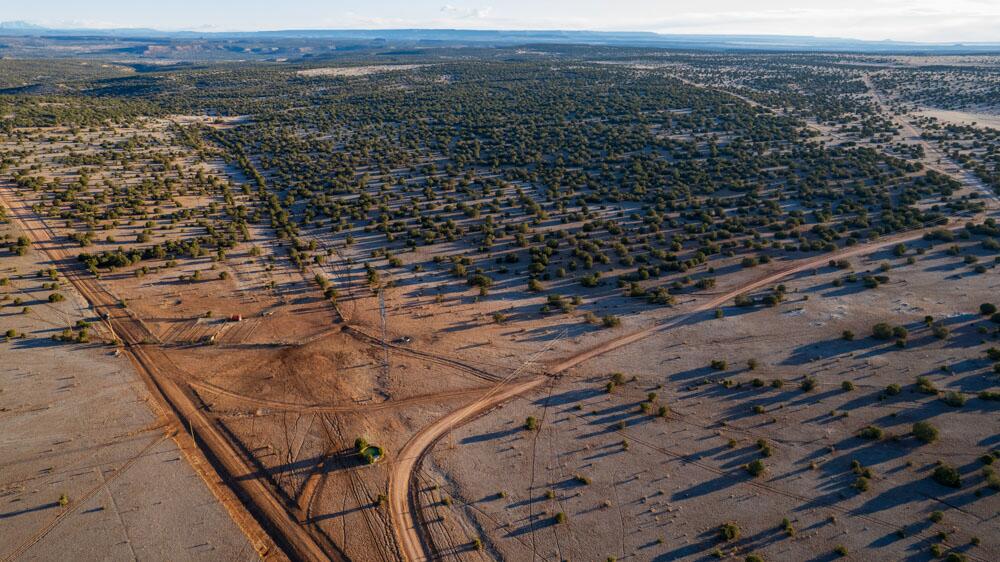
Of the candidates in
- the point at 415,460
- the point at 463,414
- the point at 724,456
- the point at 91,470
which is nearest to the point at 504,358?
the point at 463,414

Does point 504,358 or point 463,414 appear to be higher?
point 504,358

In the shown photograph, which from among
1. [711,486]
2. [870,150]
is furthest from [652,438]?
[870,150]

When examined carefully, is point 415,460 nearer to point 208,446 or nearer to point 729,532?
point 208,446

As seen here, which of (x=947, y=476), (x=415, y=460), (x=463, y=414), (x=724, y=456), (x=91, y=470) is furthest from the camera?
(x=463, y=414)

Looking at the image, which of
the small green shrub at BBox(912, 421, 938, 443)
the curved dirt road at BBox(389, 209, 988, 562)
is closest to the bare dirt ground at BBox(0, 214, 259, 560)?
the curved dirt road at BBox(389, 209, 988, 562)

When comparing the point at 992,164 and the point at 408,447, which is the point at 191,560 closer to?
the point at 408,447

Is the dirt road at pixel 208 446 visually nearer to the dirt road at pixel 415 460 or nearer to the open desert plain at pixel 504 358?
the open desert plain at pixel 504 358
